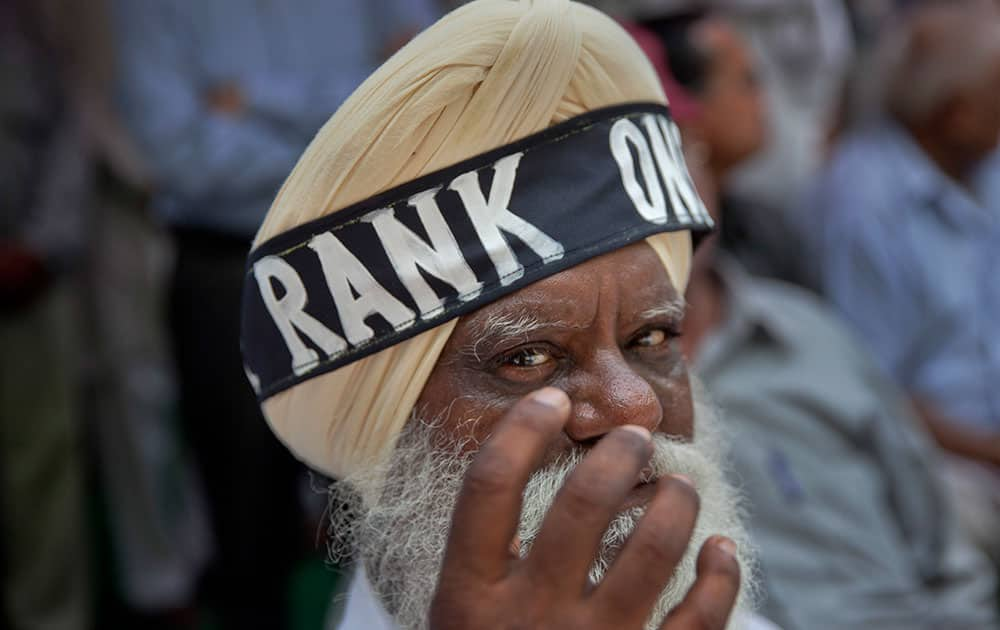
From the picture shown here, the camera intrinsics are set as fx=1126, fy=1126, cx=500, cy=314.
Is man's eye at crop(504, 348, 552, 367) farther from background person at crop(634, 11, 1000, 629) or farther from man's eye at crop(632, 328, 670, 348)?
background person at crop(634, 11, 1000, 629)

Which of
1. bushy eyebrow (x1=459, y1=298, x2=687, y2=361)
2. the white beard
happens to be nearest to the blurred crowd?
the white beard

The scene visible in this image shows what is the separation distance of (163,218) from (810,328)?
234cm

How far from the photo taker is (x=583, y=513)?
1271 millimetres

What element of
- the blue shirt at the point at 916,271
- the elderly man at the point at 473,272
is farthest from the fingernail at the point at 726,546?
the blue shirt at the point at 916,271

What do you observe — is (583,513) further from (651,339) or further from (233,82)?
(233,82)

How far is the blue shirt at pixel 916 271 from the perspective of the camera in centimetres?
425

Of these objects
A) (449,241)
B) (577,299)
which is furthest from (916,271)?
(449,241)

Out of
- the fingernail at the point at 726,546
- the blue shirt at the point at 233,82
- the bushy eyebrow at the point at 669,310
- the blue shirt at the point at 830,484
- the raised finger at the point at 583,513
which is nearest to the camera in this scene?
the raised finger at the point at 583,513

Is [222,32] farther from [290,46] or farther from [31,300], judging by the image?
[31,300]

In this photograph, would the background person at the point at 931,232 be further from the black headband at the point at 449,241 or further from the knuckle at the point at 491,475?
the knuckle at the point at 491,475

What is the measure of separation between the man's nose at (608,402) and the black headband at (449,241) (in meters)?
0.18

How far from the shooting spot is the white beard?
1.71 meters

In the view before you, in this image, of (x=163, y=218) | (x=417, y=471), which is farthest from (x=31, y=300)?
(x=417, y=471)

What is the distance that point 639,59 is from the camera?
1951mm
